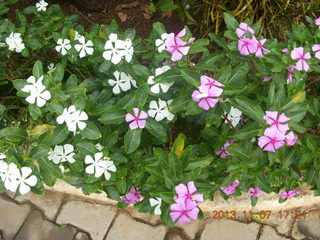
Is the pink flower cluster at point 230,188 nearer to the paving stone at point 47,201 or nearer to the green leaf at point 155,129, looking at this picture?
the green leaf at point 155,129

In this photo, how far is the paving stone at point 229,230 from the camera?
2736mm

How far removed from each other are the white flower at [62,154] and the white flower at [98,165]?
12cm

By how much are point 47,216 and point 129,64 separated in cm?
163

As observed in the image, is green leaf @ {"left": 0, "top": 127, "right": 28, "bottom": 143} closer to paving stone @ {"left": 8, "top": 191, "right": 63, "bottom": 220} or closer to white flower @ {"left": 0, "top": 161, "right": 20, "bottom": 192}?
white flower @ {"left": 0, "top": 161, "right": 20, "bottom": 192}

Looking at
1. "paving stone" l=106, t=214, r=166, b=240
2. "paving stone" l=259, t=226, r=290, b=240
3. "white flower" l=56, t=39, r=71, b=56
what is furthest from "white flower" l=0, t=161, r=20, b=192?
"paving stone" l=259, t=226, r=290, b=240

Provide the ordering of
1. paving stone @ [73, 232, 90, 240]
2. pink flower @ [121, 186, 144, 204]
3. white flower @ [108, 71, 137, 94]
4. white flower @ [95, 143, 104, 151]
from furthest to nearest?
paving stone @ [73, 232, 90, 240] → pink flower @ [121, 186, 144, 204] → white flower @ [108, 71, 137, 94] → white flower @ [95, 143, 104, 151]

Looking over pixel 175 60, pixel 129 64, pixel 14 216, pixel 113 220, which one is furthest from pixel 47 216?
pixel 175 60

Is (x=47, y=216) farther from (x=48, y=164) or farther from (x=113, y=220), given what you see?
(x=48, y=164)

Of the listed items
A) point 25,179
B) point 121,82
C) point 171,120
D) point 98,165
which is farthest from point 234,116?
point 25,179

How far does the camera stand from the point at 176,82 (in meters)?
1.73

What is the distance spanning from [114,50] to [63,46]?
0.45 m

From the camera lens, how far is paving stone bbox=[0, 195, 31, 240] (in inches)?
116

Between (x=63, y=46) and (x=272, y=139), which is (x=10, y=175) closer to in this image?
(x=63, y=46)

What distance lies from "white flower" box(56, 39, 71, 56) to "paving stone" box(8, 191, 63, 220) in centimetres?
131
